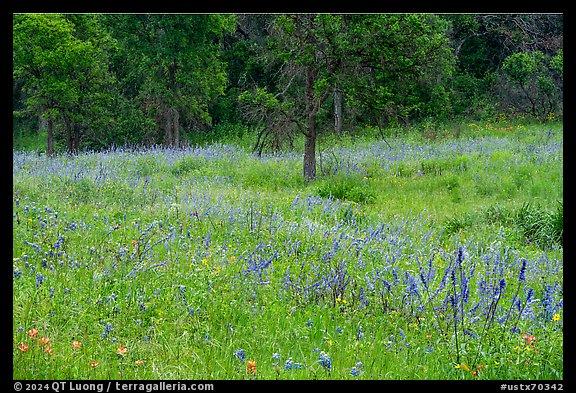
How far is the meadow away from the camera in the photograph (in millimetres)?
3689

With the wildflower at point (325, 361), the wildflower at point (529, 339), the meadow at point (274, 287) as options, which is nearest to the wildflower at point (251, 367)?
the meadow at point (274, 287)

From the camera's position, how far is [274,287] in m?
5.19

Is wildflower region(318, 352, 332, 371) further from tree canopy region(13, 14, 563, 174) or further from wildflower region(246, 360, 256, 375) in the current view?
tree canopy region(13, 14, 563, 174)

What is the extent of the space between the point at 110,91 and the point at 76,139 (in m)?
2.78

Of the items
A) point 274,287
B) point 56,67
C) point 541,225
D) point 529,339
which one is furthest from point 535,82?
point 529,339

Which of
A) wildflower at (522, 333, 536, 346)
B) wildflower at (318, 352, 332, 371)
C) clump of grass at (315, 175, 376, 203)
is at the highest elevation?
wildflower at (522, 333, 536, 346)

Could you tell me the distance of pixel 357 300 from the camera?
489cm

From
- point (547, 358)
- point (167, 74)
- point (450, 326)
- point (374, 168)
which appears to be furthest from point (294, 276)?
point (167, 74)

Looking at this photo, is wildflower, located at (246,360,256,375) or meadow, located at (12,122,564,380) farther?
meadow, located at (12,122,564,380)

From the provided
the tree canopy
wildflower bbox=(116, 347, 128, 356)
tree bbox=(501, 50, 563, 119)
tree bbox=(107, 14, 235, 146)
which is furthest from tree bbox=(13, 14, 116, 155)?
tree bbox=(501, 50, 563, 119)

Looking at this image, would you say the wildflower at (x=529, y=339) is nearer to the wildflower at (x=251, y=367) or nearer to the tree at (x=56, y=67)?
the wildflower at (x=251, y=367)

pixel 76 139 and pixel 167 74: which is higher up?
pixel 167 74

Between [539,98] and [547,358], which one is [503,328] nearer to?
[547,358]

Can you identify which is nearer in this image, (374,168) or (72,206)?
(72,206)
